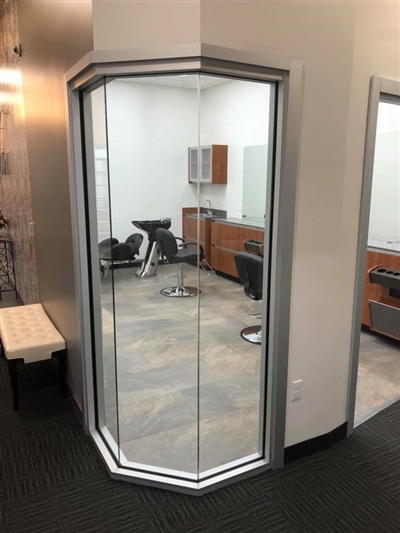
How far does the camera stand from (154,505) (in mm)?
2148

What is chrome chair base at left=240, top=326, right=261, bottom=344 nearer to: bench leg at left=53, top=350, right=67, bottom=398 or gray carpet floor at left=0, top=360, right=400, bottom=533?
gray carpet floor at left=0, top=360, right=400, bottom=533

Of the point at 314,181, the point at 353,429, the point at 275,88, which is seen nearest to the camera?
the point at 275,88

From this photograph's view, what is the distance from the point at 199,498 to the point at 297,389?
79 cm

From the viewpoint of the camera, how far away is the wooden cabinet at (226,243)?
4.71m

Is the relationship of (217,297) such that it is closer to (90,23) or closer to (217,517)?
(217,517)

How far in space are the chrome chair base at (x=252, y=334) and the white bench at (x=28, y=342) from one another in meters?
1.86

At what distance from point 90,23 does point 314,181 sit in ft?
4.35

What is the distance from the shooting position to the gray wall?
2.33m

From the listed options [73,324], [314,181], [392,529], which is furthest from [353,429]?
[73,324]

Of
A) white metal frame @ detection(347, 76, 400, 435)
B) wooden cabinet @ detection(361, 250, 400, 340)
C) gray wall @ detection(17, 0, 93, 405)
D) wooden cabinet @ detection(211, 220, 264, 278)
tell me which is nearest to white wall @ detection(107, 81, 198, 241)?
wooden cabinet @ detection(211, 220, 264, 278)

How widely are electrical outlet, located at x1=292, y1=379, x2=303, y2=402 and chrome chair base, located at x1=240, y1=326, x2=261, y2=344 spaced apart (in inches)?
67.0

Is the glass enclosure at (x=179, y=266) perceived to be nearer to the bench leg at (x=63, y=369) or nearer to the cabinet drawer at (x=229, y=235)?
the cabinet drawer at (x=229, y=235)

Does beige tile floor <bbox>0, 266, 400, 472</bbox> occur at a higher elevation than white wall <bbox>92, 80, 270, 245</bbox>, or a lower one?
lower

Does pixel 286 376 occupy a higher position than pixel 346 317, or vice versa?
pixel 346 317
